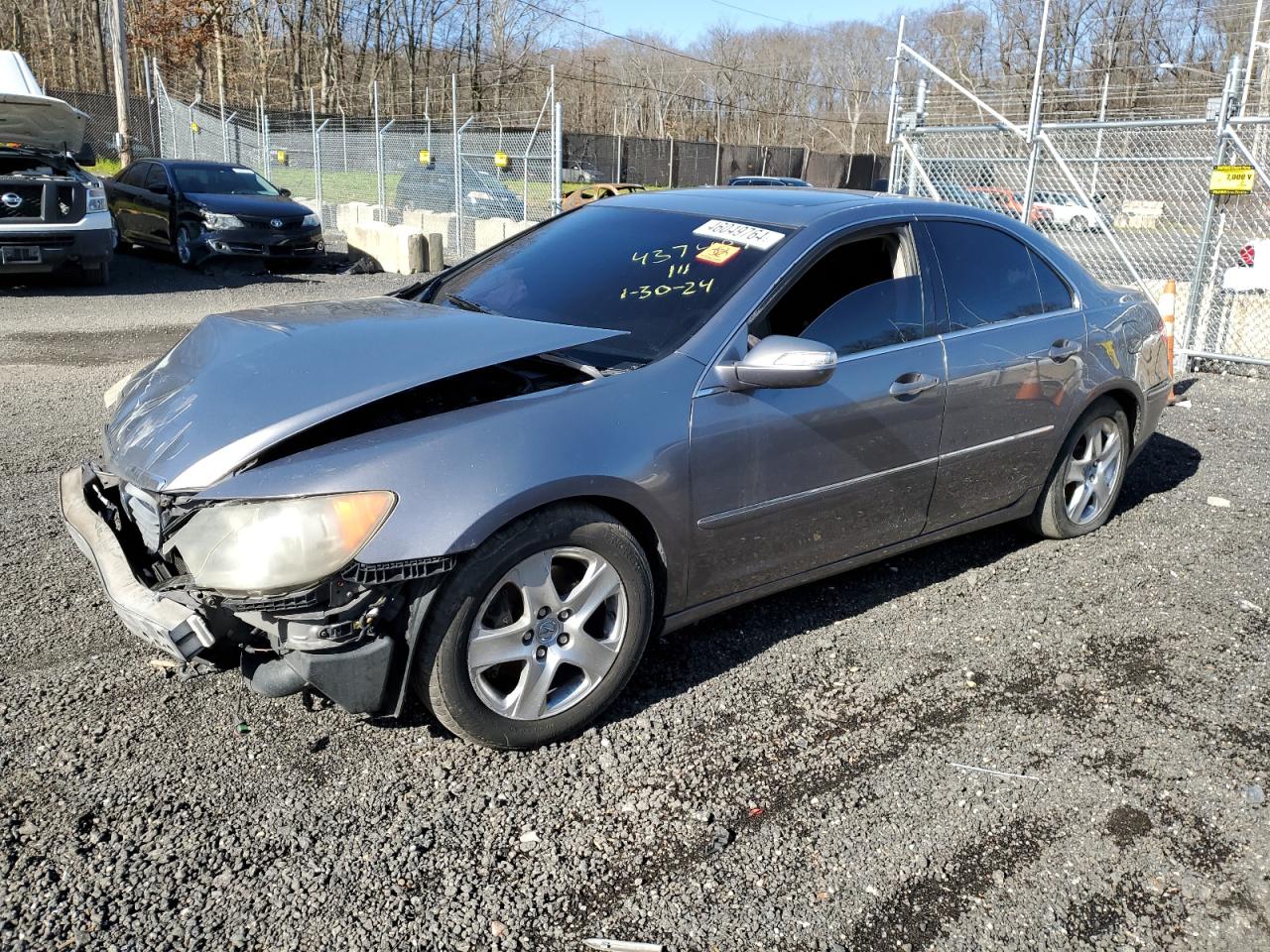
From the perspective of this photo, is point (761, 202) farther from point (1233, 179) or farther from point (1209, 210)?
point (1209, 210)

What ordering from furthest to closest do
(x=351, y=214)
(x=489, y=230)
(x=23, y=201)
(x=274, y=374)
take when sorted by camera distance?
(x=351, y=214) < (x=489, y=230) < (x=23, y=201) < (x=274, y=374)

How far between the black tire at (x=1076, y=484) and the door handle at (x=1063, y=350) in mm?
353

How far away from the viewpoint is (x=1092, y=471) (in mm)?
5031

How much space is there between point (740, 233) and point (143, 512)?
2.21 m

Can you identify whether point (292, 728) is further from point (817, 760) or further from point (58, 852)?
point (817, 760)

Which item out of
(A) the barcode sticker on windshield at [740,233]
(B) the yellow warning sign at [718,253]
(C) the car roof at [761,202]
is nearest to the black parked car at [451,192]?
(C) the car roof at [761,202]

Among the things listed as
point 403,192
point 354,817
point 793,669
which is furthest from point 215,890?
Answer: point 403,192

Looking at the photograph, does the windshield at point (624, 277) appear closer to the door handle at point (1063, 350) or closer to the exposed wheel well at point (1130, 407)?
the door handle at point (1063, 350)

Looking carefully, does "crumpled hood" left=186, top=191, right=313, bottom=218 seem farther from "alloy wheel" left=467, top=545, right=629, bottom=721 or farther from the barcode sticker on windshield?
"alloy wheel" left=467, top=545, right=629, bottom=721

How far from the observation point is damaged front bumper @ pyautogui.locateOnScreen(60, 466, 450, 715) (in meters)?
2.67

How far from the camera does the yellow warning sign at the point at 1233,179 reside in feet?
28.8

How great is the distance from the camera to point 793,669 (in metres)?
3.69

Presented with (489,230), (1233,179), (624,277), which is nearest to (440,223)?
(489,230)

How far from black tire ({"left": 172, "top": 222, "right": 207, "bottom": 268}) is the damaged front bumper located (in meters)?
12.5
